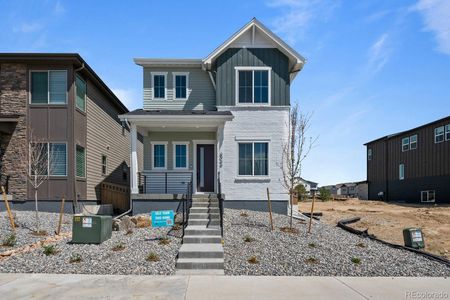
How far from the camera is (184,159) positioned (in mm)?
18531

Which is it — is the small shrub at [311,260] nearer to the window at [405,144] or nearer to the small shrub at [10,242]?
the small shrub at [10,242]

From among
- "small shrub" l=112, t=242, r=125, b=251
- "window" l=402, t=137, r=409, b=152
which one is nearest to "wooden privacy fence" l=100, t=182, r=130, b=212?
"small shrub" l=112, t=242, r=125, b=251

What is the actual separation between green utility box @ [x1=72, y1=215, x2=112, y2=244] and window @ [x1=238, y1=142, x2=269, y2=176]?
25.1 ft

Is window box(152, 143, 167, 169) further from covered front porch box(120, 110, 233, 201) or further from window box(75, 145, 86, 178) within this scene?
window box(75, 145, 86, 178)

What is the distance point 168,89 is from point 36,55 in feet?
19.2

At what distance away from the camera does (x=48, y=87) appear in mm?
17125

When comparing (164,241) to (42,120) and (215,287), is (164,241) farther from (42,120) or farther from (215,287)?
(42,120)

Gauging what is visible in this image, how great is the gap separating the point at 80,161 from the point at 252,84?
28.2 ft

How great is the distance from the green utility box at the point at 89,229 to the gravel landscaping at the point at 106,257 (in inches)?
7.1

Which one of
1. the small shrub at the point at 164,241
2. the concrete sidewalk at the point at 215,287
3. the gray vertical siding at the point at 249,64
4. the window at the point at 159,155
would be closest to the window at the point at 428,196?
the gray vertical siding at the point at 249,64

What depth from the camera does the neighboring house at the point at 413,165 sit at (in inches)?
1206

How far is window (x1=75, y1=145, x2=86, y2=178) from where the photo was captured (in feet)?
57.4

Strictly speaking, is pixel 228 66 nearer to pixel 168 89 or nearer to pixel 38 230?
pixel 168 89

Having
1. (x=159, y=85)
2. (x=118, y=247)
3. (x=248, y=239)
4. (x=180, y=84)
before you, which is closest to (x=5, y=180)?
(x=159, y=85)
